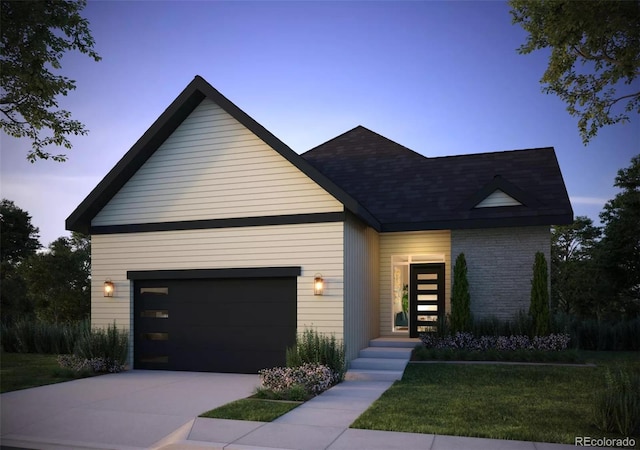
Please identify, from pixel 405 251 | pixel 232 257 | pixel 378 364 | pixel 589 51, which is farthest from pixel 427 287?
pixel 589 51

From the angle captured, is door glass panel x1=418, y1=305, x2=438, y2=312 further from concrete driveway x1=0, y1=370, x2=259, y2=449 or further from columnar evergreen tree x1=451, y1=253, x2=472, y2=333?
concrete driveway x1=0, y1=370, x2=259, y2=449

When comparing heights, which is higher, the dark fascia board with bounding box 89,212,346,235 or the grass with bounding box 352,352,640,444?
the dark fascia board with bounding box 89,212,346,235

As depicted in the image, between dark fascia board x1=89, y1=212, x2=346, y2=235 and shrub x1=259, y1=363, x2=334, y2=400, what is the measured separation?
3360 mm

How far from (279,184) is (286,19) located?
4.81 meters

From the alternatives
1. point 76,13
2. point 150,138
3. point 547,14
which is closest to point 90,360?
point 150,138

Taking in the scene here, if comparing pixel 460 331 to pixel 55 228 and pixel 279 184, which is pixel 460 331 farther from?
pixel 55 228

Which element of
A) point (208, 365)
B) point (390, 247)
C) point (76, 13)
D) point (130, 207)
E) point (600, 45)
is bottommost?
point (208, 365)

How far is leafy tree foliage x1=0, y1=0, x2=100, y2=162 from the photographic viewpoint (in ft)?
36.7

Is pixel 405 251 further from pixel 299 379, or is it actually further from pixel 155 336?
pixel 155 336

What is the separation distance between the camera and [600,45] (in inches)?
435

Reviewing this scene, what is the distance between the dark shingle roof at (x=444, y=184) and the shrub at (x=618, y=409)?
723 cm

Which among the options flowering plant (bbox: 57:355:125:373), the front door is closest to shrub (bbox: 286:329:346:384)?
flowering plant (bbox: 57:355:125:373)

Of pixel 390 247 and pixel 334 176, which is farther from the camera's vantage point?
pixel 334 176

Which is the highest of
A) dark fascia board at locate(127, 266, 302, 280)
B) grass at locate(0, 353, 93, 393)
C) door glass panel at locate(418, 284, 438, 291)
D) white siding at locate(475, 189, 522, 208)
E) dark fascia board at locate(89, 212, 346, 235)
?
white siding at locate(475, 189, 522, 208)
